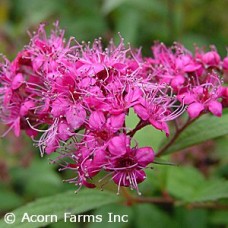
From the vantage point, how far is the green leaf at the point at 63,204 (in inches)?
78.2

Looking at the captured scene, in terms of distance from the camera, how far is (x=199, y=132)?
7.08ft

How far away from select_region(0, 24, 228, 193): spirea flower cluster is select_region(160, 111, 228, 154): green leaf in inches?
4.5

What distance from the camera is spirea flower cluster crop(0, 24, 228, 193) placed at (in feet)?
5.81

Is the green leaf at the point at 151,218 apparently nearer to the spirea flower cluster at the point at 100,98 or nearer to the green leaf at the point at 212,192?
the green leaf at the point at 212,192

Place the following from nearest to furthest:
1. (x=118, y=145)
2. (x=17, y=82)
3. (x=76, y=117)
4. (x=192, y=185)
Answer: (x=118, y=145) < (x=76, y=117) < (x=17, y=82) < (x=192, y=185)

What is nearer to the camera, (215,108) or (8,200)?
(215,108)

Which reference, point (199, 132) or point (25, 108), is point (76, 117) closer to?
point (25, 108)

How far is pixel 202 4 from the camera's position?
3756 mm

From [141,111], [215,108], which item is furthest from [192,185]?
[141,111]

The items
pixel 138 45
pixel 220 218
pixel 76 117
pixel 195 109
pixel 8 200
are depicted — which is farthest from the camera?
pixel 138 45

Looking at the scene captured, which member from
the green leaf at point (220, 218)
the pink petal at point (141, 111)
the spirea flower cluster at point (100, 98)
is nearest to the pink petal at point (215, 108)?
the spirea flower cluster at point (100, 98)

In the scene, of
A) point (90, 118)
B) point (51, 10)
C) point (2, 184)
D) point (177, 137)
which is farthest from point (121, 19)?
point (90, 118)

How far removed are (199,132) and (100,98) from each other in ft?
1.74

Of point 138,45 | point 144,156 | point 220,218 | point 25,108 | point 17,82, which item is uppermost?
point 138,45
